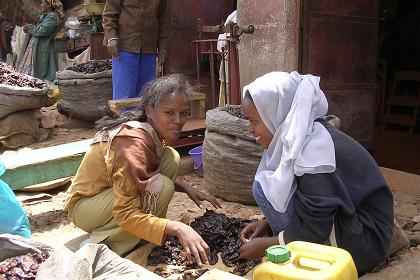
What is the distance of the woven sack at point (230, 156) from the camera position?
3.74m

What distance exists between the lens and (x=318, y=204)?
196 centimetres

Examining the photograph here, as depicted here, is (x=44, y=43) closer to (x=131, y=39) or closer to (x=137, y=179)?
(x=131, y=39)

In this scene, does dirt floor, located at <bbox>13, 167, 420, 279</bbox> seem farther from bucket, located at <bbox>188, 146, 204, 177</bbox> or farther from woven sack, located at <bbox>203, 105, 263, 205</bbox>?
bucket, located at <bbox>188, 146, 204, 177</bbox>

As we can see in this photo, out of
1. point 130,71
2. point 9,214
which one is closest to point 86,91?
point 130,71

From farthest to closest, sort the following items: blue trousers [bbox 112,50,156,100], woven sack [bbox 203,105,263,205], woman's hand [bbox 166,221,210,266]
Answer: blue trousers [bbox 112,50,156,100]
woven sack [bbox 203,105,263,205]
woman's hand [bbox 166,221,210,266]

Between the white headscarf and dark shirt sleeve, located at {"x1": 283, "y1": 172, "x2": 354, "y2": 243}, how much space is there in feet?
0.14

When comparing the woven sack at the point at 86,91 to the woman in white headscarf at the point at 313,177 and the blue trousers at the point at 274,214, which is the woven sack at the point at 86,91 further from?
the woman in white headscarf at the point at 313,177

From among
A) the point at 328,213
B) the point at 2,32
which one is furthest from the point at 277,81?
the point at 2,32

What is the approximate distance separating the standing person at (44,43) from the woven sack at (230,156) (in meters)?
7.19

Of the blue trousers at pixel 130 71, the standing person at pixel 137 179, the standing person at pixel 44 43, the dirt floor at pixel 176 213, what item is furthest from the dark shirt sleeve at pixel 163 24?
the standing person at pixel 44 43

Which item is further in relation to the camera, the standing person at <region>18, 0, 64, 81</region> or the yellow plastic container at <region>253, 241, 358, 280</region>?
the standing person at <region>18, 0, 64, 81</region>

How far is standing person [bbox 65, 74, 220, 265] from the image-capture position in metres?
2.48

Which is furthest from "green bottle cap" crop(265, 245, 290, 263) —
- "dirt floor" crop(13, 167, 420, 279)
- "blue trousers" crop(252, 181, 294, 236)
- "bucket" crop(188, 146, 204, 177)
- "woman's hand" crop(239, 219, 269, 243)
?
"bucket" crop(188, 146, 204, 177)

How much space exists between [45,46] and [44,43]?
Answer: 7 centimetres
